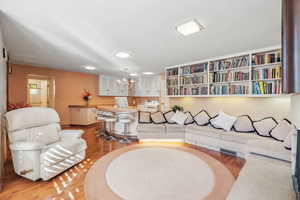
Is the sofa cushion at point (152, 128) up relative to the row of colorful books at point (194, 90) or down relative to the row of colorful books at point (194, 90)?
down

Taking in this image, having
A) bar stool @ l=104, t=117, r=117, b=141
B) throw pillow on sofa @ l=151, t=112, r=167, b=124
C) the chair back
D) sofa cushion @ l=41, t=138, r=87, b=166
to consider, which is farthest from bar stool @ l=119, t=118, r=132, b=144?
the chair back

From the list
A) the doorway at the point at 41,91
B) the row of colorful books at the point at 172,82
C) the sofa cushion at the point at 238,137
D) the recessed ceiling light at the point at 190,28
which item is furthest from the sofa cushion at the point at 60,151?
the doorway at the point at 41,91

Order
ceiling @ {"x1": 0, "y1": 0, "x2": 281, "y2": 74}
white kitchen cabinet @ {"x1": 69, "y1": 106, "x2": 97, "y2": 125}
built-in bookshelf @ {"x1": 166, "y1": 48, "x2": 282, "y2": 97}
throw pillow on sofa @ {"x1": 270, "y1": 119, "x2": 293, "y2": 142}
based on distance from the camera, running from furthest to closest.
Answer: white kitchen cabinet @ {"x1": 69, "y1": 106, "x2": 97, "y2": 125}, built-in bookshelf @ {"x1": 166, "y1": 48, "x2": 282, "y2": 97}, throw pillow on sofa @ {"x1": 270, "y1": 119, "x2": 293, "y2": 142}, ceiling @ {"x1": 0, "y1": 0, "x2": 281, "y2": 74}

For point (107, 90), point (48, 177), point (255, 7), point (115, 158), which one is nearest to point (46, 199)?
point (48, 177)

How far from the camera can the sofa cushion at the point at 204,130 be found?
10.5ft

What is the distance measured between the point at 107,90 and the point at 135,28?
16.8 ft

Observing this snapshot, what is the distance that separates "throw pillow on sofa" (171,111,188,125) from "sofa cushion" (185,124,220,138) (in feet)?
0.87

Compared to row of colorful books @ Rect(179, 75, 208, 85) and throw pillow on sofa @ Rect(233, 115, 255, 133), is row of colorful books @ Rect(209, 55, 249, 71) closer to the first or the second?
row of colorful books @ Rect(179, 75, 208, 85)

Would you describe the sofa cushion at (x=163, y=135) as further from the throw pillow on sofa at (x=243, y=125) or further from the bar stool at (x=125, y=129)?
the throw pillow on sofa at (x=243, y=125)

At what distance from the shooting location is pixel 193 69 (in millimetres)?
4117

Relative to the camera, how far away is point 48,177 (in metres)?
1.98

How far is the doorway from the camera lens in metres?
5.11

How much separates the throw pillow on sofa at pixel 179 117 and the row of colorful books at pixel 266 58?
214 cm

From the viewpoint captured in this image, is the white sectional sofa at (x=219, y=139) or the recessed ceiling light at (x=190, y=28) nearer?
the recessed ceiling light at (x=190, y=28)
